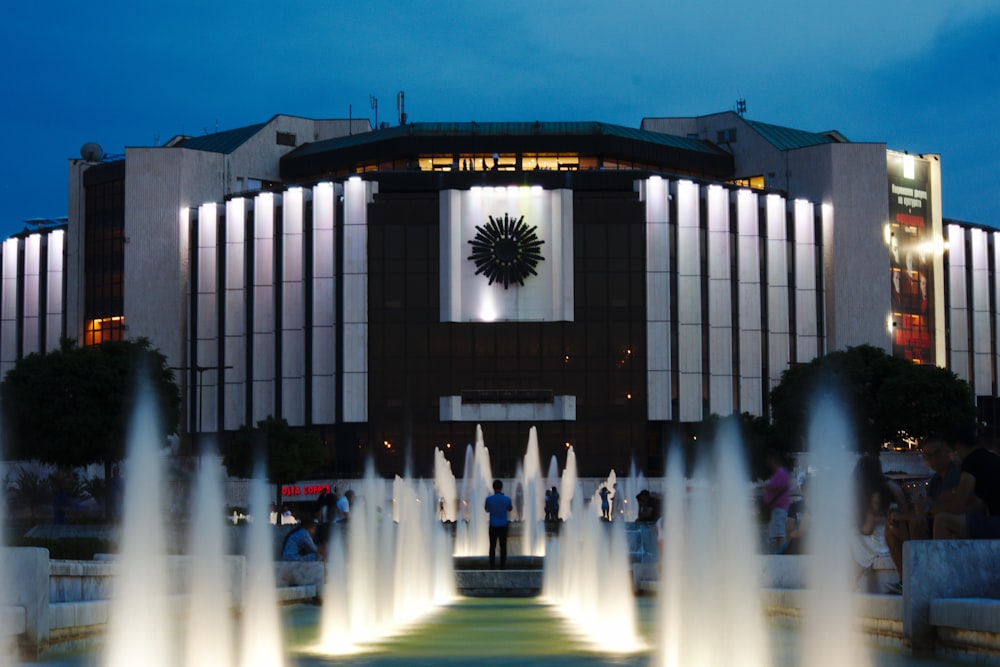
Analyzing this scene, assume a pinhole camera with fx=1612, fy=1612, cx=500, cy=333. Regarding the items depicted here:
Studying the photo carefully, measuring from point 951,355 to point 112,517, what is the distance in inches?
2160

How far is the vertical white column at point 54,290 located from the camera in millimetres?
84062

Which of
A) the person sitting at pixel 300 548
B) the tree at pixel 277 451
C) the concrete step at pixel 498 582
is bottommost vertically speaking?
the concrete step at pixel 498 582

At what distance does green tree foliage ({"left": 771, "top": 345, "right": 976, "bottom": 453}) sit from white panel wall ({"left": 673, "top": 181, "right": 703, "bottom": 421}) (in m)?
8.46

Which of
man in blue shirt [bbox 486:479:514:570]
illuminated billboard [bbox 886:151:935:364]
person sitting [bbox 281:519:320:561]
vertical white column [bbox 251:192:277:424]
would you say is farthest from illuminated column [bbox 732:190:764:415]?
person sitting [bbox 281:519:320:561]

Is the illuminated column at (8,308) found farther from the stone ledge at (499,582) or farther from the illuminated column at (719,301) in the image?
the stone ledge at (499,582)

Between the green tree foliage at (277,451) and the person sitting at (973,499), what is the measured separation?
5036 cm

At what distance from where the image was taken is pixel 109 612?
13188mm

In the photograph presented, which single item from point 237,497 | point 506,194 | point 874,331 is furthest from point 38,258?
point 874,331

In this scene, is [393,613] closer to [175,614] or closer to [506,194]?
[175,614]

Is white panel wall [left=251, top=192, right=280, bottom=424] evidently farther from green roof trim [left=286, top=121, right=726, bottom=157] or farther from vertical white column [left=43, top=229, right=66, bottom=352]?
vertical white column [left=43, top=229, right=66, bottom=352]

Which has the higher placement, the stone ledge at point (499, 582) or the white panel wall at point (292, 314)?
the white panel wall at point (292, 314)

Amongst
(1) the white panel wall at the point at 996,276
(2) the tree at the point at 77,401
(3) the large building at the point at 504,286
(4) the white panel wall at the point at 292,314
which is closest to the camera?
(2) the tree at the point at 77,401

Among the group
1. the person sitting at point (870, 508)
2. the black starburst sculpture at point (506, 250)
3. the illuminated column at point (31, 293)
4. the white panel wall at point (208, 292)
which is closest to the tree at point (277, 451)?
the black starburst sculpture at point (506, 250)

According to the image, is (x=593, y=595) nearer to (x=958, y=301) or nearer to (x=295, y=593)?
(x=295, y=593)
